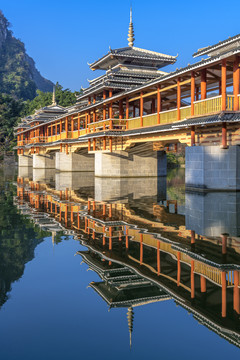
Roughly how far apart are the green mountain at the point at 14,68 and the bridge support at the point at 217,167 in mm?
117950

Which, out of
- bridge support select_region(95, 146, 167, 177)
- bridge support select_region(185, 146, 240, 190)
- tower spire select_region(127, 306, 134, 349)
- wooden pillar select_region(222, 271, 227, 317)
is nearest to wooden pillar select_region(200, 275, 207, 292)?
wooden pillar select_region(222, 271, 227, 317)

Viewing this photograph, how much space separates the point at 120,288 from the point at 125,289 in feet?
0.26

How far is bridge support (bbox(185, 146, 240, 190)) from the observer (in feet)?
55.5

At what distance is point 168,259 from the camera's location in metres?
7.14

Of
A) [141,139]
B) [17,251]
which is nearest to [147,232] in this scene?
[17,251]

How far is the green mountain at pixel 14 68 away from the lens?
12812 cm

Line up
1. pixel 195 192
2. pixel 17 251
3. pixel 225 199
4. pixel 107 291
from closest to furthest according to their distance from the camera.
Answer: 1. pixel 107 291
2. pixel 17 251
3. pixel 225 199
4. pixel 195 192

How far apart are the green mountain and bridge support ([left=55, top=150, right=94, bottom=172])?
93684 mm

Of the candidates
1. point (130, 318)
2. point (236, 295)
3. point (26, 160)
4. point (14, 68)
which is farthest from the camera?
point (14, 68)

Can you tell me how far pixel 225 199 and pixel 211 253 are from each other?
8221 mm

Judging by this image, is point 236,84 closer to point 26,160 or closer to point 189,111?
point 189,111

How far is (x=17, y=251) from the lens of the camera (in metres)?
7.99

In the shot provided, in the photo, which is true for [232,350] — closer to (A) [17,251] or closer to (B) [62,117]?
(A) [17,251]

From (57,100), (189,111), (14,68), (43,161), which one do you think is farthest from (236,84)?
(14,68)
